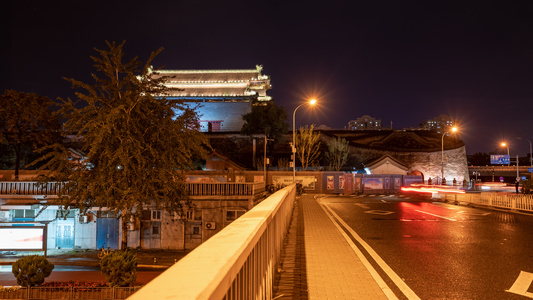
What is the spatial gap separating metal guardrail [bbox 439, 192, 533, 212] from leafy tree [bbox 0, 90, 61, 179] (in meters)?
39.9

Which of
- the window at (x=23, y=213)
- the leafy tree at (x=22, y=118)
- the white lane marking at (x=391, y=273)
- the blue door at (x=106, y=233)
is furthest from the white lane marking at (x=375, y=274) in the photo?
the leafy tree at (x=22, y=118)

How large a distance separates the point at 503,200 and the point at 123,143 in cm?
2155

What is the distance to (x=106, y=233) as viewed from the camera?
28812 mm

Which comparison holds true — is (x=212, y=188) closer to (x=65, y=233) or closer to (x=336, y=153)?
(x=65, y=233)

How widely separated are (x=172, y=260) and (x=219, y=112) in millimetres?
62611

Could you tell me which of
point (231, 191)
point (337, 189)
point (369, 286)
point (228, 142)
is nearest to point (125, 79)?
point (231, 191)

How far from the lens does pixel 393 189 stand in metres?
55.6

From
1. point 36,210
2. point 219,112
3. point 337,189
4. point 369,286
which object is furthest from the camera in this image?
point 219,112

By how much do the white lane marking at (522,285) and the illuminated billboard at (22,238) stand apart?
25422mm

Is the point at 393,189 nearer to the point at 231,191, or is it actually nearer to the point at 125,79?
the point at 231,191

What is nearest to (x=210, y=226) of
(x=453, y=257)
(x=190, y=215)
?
(x=190, y=215)

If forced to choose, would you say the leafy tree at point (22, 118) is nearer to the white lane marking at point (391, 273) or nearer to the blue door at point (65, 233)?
the blue door at point (65, 233)

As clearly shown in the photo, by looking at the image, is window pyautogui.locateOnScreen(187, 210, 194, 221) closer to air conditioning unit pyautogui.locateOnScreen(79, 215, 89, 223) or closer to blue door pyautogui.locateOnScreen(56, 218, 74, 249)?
air conditioning unit pyautogui.locateOnScreen(79, 215, 89, 223)

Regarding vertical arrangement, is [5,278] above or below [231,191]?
below
